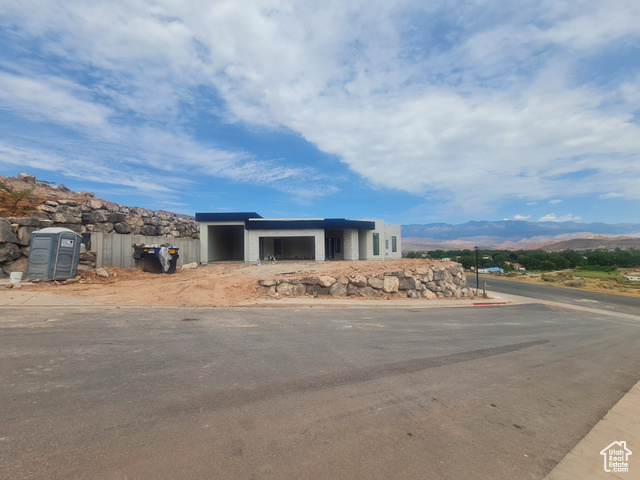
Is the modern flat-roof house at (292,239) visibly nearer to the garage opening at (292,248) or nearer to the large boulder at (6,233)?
the garage opening at (292,248)

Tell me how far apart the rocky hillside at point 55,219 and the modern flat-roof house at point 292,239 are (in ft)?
10.9

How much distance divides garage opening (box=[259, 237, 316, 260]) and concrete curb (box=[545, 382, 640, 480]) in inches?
1063

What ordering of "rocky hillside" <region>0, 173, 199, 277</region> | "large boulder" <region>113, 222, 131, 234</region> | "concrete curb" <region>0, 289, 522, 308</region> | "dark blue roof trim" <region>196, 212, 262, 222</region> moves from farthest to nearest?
"dark blue roof trim" <region>196, 212, 262, 222</region>
"large boulder" <region>113, 222, 131, 234</region>
"rocky hillside" <region>0, 173, 199, 277</region>
"concrete curb" <region>0, 289, 522, 308</region>

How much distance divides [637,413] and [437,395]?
2.76 m

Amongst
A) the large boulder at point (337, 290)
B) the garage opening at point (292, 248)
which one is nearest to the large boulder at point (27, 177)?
the garage opening at point (292, 248)

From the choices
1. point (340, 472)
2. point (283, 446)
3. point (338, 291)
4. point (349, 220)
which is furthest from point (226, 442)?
point (349, 220)

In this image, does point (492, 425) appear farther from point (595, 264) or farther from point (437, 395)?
point (595, 264)

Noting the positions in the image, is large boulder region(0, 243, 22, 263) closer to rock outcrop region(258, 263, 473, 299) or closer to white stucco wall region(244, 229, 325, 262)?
rock outcrop region(258, 263, 473, 299)

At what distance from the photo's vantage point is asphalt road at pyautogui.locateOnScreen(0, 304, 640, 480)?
2920mm

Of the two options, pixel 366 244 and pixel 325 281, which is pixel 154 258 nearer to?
pixel 325 281

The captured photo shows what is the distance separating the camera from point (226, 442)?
317 centimetres

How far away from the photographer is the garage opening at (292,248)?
31172 mm

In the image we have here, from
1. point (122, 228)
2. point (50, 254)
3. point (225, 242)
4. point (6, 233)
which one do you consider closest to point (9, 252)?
point (6, 233)

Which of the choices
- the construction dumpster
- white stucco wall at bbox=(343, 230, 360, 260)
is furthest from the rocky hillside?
white stucco wall at bbox=(343, 230, 360, 260)
